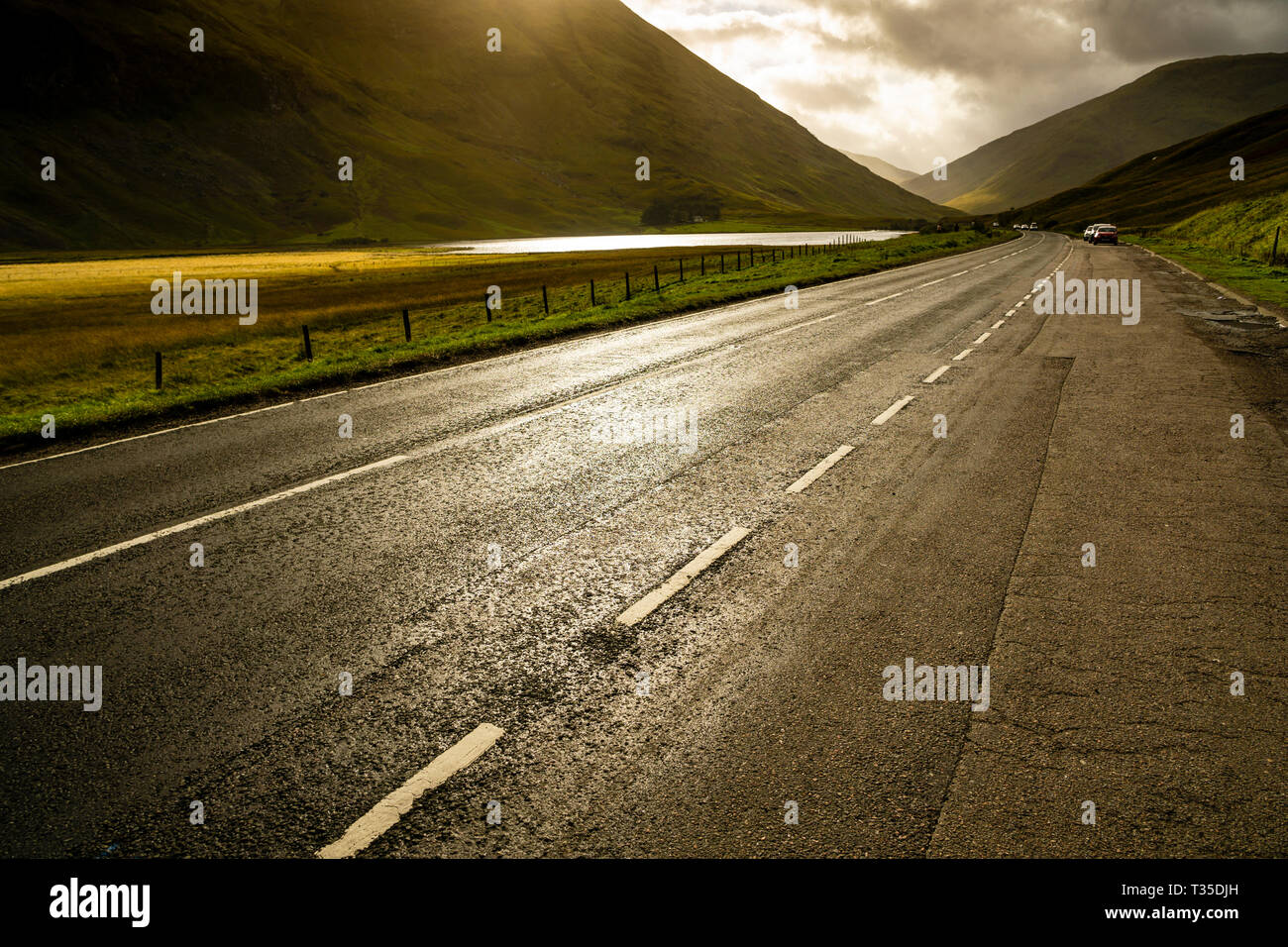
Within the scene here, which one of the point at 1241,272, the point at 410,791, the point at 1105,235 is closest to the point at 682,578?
the point at 410,791

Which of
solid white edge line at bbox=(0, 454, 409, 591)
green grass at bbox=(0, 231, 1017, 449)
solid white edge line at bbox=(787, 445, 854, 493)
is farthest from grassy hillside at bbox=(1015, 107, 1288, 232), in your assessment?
solid white edge line at bbox=(0, 454, 409, 591)

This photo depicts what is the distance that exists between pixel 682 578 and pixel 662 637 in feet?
2.77

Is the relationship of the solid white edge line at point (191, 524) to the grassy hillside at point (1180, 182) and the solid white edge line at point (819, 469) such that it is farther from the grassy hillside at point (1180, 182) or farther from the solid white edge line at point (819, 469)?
the grassy hillside at point (1180, 182)

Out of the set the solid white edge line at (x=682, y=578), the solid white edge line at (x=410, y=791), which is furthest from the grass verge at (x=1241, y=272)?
the solid white edge line at (x=410, y=791)

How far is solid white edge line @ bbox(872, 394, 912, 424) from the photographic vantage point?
972 centimetres

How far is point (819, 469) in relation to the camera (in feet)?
25.7

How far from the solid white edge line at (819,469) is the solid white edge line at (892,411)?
4.47 feet

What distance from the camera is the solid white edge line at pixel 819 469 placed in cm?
734

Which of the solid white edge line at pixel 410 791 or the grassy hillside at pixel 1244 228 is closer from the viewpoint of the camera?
the solid white edge line at pixel 410 791

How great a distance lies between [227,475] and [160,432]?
11.0 ft

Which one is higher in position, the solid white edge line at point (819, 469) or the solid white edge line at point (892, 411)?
the solid white edge line at point (892, 411)
